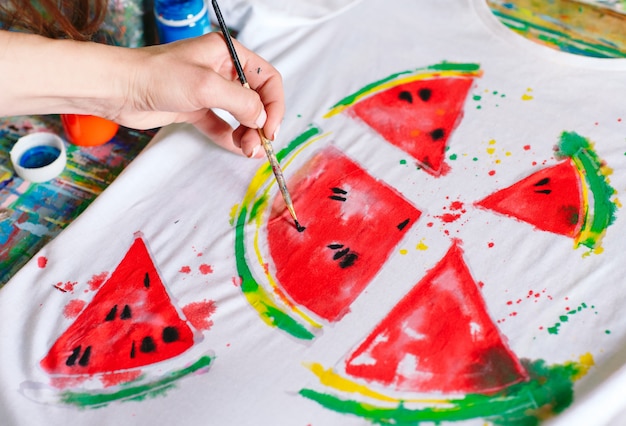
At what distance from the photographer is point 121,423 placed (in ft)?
3.16

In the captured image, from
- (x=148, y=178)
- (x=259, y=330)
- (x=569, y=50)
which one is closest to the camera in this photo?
(x=259, y=330)

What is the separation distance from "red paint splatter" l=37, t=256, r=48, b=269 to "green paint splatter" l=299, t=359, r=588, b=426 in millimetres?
529

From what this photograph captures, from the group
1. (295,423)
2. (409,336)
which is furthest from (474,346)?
(295,423)

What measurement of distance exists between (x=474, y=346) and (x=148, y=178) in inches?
25.9

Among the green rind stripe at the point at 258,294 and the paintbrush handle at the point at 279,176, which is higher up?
the paintbrush handle at the point at 279,176

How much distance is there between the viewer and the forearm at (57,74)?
1.00 m

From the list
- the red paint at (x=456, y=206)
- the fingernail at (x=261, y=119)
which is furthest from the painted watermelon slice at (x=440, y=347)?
the fingernail at (x=261, y=119)

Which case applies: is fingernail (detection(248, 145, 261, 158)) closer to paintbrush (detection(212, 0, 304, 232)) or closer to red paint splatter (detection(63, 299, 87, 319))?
paintbrush (detection(212, 0, 304, 232))

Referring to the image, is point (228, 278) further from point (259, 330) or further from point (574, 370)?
point (574, 370)

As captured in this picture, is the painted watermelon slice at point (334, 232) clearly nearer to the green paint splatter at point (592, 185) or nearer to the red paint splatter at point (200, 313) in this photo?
the red paint splatter at point (200, 313)

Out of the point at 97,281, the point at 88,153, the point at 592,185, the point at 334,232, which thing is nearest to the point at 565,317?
the point at 592,185

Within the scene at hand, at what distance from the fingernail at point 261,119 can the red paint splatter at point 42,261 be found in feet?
1.41

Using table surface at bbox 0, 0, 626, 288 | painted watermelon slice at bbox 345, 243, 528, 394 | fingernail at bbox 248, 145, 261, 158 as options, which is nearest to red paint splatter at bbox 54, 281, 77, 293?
table surface at bbox 0, 0, 626, 288

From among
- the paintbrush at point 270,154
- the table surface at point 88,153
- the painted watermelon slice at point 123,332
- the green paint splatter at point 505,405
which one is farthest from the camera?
the table surface at point 88,153
